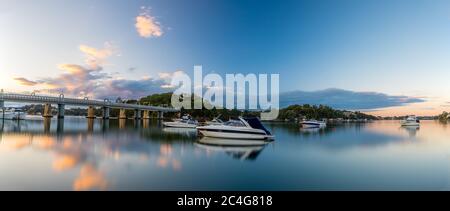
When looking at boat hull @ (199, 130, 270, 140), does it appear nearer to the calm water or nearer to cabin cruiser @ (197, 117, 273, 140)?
cabin cruiser @ (197, 117, 273, 140)

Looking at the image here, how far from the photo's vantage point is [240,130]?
98.2 ft

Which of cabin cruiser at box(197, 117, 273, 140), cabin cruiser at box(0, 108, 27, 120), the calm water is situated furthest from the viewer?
cabin cruiser at box(0, 108, 27, 120)

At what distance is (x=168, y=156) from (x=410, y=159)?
1830 centimetres

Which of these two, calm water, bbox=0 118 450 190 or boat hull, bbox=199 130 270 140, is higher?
boat hull, bbox=199 130 270 140

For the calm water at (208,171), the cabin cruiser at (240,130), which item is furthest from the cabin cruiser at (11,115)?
the cabin cruiser at (240,130)

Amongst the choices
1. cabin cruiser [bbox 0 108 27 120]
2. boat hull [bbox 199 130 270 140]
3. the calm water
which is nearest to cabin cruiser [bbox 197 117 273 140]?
boat hull [bbox 199 130 270 140]

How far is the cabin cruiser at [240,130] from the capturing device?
30047 mm

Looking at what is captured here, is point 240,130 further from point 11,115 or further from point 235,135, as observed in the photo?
point 11,115

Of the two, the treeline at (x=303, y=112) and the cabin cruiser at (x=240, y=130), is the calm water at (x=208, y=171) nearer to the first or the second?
the cabin cruiser at (x=240, y=130)

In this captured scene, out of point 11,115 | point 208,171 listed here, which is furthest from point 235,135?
point 11,115

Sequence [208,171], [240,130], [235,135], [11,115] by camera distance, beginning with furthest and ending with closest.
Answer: [11,115] → [235,135] → [240,130] → [208,171]

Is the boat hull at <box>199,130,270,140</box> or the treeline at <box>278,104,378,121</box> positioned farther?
the treeline at <box>278,104,378,121</box>

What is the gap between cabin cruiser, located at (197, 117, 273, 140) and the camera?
30047 mm
